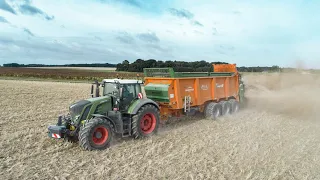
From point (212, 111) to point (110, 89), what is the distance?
5.11m

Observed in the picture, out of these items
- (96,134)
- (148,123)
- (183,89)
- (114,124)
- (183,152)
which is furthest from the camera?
(183,89)

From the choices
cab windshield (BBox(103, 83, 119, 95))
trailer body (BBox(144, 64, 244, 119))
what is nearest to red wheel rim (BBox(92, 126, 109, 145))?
cab windshield (BBox(103, 83, 119, 95))

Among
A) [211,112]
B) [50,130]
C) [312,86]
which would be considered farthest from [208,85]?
[312,86]

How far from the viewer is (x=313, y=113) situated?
1385 cm

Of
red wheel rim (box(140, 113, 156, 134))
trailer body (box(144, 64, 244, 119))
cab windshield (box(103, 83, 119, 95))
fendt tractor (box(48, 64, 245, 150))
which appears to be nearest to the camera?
fendt tractor (box(48, 64, 245, 150))

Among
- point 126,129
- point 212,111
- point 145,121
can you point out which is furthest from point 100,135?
point 212,111

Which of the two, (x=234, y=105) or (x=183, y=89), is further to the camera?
(x=234, y=105)

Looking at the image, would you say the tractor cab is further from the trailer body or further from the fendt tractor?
the trailer body

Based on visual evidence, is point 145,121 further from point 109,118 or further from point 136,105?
point 109,118

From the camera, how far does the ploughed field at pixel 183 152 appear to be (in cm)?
638

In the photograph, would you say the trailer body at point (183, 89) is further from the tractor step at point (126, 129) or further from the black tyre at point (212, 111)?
the tractor step at point (126, 129)

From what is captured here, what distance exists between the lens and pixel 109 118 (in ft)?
27.3

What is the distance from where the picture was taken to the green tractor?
787cm

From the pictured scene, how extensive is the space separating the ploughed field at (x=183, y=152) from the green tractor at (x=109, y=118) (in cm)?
35
